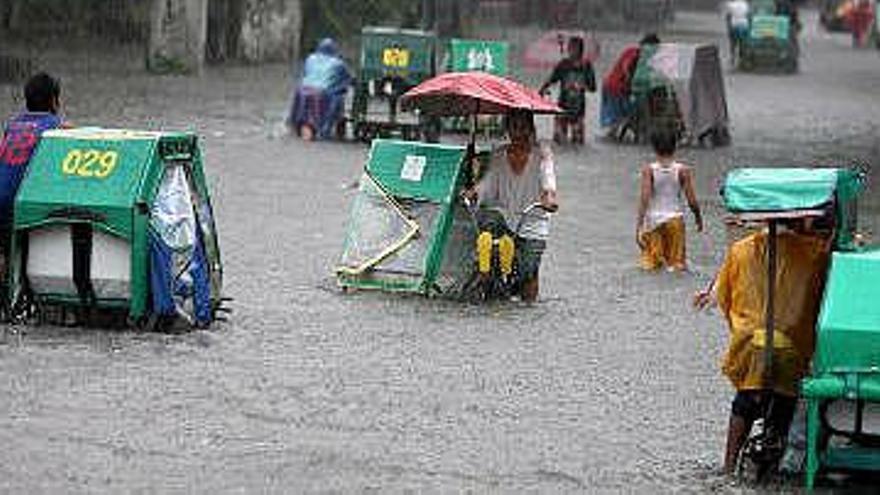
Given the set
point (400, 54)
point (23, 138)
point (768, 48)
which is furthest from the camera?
point (768, 48)

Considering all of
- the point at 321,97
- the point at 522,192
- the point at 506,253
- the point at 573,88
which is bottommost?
the point at 321,97

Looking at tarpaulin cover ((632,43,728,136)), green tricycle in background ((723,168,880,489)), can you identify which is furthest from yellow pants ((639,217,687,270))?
tarpaulin cover ((632,43,728,136))

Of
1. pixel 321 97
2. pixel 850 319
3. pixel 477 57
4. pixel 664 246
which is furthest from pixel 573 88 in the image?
pixel 850 319

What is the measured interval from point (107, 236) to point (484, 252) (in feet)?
10.6

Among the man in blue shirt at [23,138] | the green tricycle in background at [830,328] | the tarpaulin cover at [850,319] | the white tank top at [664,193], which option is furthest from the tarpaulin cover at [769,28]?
the tarpaulin cover at [850,319]

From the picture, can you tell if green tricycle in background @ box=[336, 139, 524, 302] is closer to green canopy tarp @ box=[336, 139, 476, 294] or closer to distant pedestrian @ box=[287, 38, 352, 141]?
green canopy tarp @ box=[336, 139, 476, 294]

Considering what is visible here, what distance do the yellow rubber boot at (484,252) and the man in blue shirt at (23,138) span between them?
10.4 feet

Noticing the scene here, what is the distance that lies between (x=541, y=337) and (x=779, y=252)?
4054mm

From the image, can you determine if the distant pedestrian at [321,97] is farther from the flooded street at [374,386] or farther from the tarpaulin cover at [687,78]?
the flooded street at [374,386]

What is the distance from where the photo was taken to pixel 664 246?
17.3 metres

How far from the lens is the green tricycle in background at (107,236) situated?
12547mm

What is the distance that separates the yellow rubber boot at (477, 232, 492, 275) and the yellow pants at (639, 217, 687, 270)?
2.56 metres

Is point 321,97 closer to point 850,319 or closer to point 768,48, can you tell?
point 850,319

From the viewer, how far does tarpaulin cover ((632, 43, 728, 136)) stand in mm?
28922
